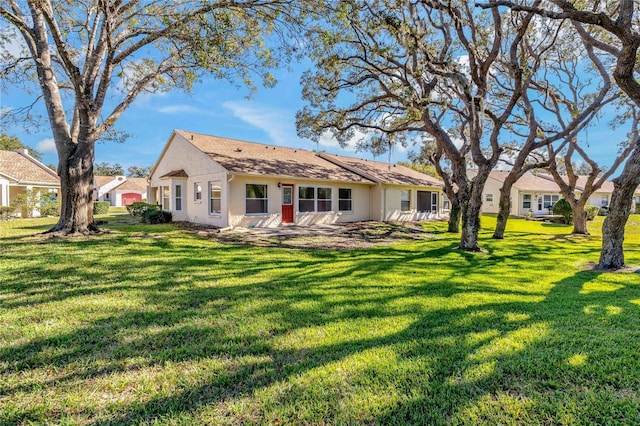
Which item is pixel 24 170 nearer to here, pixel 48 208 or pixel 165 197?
pixel 48 208

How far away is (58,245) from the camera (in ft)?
29.5

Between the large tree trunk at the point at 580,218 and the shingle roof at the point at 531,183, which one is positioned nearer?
the large tree trunk at the point at 580,218

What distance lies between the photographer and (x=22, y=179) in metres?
20.7

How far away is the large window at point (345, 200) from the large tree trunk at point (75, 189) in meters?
12.7

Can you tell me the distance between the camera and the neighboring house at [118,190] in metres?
49.2

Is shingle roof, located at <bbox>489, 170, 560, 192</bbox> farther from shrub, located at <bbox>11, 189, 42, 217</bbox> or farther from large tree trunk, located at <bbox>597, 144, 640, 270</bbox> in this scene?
shrub, located at <bbox>11, 189, 42, 217</bbox>

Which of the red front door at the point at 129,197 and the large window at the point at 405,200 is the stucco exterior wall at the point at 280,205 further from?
the red front door at the point at 129,197

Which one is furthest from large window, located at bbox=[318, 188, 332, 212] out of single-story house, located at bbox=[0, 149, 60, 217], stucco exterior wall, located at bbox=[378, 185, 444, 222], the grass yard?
single-story house, located at bbox=[0, 149, 60, 217]

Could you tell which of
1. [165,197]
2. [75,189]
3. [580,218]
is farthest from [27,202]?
[580,218]

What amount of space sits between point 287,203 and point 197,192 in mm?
4949

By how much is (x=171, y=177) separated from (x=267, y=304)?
14.9m

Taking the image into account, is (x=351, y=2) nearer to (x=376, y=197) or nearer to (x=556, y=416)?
(x=556, y=416)

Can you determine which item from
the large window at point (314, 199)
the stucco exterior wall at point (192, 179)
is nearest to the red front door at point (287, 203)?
the large window at point (314, 199)

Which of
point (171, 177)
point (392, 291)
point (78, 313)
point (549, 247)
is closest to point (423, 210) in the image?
point (549, 247)
